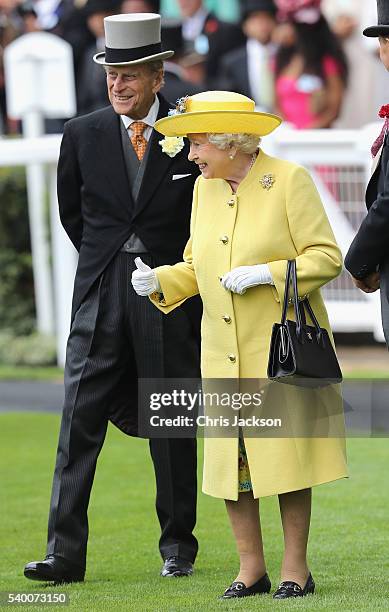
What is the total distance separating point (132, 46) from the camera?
621cm

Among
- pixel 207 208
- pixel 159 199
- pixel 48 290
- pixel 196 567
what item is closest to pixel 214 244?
pixel 207 208

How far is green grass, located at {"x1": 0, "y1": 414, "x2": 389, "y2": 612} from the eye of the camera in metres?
5.71

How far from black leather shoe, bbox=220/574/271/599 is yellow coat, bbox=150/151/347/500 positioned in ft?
1.07

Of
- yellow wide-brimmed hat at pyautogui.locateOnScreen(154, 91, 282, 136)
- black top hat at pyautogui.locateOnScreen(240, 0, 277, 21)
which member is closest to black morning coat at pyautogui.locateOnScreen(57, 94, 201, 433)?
yellow wide-brimmed hat at pyautogui.locateOnScreen(154, 91, 282, 136)

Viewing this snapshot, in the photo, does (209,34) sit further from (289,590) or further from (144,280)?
(289,590)

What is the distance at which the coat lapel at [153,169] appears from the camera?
6270mm

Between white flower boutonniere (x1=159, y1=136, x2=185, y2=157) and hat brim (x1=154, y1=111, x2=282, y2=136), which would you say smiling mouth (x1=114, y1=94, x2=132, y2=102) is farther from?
hat brim (x1=154, y1=111, x2=282, y2=136)

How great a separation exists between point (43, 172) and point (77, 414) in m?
10.2

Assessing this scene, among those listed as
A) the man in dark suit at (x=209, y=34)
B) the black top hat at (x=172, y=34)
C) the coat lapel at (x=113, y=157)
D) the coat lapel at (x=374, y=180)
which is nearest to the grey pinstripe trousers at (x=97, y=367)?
the coat lapel at (x=113, y=157)

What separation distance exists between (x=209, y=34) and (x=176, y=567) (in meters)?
10.8

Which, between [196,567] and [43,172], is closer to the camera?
[196,567]

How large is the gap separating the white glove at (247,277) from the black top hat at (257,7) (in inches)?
438

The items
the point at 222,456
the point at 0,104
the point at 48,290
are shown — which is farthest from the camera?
the point at 0,104

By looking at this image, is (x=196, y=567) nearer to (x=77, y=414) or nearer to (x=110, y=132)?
(x=77, y=414)
